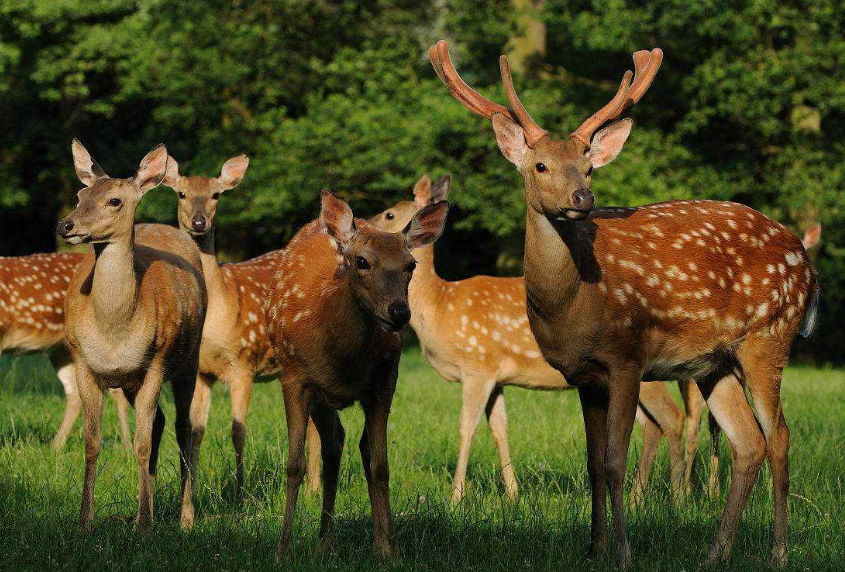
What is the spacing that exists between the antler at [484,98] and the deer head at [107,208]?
1604mm

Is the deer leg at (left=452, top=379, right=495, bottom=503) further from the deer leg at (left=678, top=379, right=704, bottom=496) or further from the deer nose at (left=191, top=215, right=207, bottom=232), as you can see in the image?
the deer nose at (left=191, top=215, right=207, bottom=232)

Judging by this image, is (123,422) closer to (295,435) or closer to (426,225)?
(295,435)

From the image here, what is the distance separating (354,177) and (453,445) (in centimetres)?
1268

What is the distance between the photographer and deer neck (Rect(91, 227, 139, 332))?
5559 mm

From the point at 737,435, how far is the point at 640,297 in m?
1.03

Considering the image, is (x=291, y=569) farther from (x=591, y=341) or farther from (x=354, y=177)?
(x=354, y=177)

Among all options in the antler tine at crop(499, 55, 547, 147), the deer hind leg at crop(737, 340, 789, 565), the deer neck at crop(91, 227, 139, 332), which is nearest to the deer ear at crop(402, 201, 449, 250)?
the antler tine at crop(499, 55, 547, 147)

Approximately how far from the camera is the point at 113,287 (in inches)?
219

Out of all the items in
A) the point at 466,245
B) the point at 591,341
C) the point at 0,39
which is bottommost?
the point at 466,245

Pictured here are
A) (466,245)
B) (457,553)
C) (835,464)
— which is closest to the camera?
(457,553)

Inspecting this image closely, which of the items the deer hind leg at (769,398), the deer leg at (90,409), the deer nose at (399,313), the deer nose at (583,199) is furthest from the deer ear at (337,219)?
the deer hind leg at (769,398)

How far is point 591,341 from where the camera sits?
4.95 meters

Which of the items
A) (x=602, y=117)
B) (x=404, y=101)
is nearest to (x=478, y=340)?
(x=602, y=117)

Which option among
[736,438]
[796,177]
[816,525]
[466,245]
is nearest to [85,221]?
[736,438]
